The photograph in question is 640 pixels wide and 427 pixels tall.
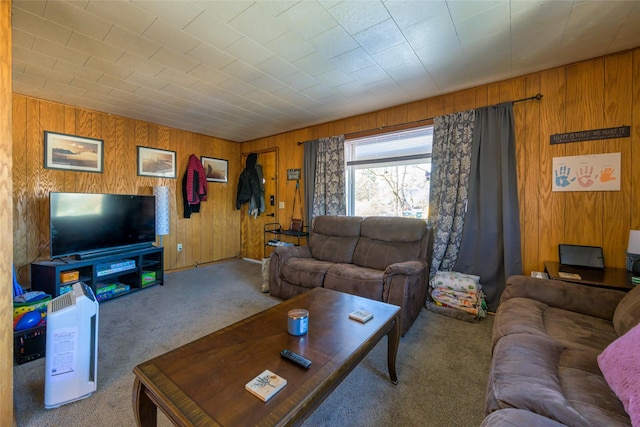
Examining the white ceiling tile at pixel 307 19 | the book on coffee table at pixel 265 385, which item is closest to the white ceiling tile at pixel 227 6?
the white ceiling tile at pixel 307 19

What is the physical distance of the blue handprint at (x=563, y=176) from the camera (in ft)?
7.59

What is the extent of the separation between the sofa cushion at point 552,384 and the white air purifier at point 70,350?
212 centimetres

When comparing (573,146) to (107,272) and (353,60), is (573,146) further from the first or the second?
(107,272)

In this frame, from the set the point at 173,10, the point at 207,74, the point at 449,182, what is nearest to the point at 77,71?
the point at 207,74

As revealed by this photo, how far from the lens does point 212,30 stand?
1854 mm

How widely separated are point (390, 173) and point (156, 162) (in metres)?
3.66

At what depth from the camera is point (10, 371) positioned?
1.22 m

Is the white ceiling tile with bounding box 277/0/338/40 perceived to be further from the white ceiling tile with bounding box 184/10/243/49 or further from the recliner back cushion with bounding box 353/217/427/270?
the recliner back cushion with bounding box 353/217/427/270

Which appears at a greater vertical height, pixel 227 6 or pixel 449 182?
pixel 227 6

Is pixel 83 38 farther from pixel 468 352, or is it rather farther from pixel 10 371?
pixel 468 352

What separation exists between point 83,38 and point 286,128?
270 cm

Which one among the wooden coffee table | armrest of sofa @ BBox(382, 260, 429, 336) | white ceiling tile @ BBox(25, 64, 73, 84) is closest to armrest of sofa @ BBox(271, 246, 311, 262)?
armrest of sofa @ BBox(382, 260, 429, 336)

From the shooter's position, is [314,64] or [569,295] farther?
[314,64]

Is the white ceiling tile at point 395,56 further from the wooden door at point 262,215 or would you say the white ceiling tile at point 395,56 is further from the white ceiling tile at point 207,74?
the wooden door at point 262,215
